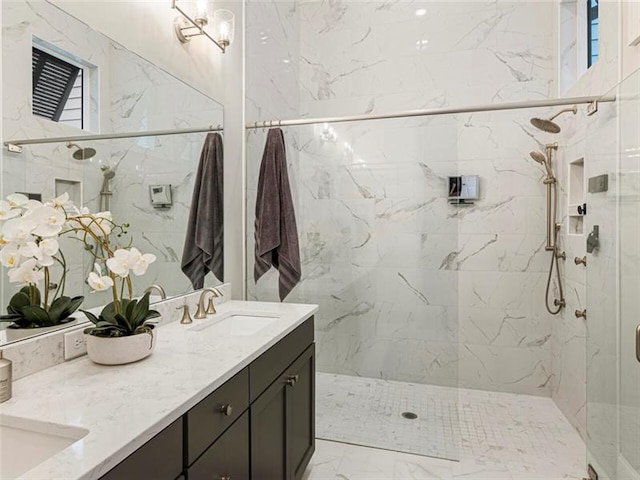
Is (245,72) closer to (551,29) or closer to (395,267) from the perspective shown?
(395,267)

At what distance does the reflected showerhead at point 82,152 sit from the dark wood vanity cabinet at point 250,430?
2.96ft

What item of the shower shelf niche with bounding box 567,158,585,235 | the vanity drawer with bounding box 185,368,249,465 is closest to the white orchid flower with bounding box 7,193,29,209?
→ the vanity drawer with bounding box 185,368,249,465

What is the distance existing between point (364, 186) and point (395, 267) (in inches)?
25.7

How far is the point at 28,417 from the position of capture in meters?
0.82

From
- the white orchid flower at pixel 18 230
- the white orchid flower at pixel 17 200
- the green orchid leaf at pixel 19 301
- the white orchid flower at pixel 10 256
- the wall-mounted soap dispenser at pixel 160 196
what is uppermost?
the wall-mounted soap dispenser at pixel 160 196

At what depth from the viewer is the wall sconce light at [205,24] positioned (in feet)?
5.94

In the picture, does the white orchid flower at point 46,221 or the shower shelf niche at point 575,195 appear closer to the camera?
Answer: the white orchid flower at point 46,221

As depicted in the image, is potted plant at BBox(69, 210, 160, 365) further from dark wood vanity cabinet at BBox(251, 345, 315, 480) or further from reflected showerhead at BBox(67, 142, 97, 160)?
dark wood vanity cabinet at BBox(251, 345, 315, 480)

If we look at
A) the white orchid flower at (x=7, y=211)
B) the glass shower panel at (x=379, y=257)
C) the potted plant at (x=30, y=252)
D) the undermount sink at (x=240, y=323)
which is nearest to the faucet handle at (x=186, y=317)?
the undermount sink at (x=240, y=323)

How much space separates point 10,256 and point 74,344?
0.35 metres

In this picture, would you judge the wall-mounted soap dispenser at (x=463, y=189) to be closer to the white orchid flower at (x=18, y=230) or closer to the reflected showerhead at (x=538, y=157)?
the reflected showerhead at (x=538, y=157)

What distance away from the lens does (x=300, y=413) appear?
1747mm

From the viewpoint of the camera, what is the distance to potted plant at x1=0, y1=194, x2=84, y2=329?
40.2 inches

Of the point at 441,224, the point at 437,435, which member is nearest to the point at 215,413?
the point at 437,435
